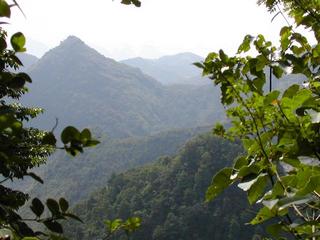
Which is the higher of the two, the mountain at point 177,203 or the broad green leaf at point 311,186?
the broad green leaf at point 311,186

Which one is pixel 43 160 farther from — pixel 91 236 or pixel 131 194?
pixel 131 194

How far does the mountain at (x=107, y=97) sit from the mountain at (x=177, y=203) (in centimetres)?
8184

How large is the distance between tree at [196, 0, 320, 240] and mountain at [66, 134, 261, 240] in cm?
5451

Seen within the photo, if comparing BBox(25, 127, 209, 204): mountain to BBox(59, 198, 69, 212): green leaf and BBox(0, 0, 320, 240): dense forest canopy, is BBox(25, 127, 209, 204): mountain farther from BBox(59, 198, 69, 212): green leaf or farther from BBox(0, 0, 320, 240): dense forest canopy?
BBox(59, 198, 69, 212): green leaf

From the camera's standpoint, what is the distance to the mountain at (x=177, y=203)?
57719mm

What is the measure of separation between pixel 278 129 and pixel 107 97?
529ft

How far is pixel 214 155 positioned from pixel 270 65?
64.8 m

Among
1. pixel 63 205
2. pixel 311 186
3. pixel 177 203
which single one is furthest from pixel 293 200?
pixel 177 203

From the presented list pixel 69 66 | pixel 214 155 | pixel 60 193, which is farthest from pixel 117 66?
pixel 214 155

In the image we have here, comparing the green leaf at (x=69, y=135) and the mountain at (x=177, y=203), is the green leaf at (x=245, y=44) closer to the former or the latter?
the green leaf at (x=69, y=135)

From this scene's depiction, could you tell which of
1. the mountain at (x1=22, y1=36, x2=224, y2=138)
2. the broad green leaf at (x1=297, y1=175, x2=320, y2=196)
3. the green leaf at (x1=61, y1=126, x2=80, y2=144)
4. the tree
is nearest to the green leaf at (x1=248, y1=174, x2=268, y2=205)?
the tree

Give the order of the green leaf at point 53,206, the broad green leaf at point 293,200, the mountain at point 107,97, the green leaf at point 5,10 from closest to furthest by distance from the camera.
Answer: the broad green leaf at point 293,200 < the green leaf at point 5,10 < the green leaf at point 53,206 < the mountain at point 107,97

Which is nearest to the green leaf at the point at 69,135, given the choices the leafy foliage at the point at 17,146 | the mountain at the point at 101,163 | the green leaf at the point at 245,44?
the leafy foliage at the point at 17,146

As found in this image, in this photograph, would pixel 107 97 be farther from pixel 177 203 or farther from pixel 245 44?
pixel 245 44
